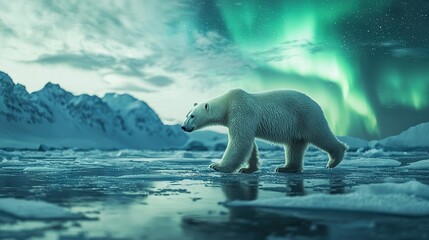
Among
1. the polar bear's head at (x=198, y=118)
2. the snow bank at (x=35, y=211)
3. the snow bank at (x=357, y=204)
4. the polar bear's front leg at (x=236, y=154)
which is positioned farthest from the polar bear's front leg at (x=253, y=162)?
the snow bank at (x=35, y=211)

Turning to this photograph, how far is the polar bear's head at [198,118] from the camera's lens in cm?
1136

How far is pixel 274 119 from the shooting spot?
11195 mm

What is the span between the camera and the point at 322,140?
37.8 feet

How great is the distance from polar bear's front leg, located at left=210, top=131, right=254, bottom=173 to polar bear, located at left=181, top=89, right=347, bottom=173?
250 millimetres

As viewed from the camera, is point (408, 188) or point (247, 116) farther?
point (247, 116)

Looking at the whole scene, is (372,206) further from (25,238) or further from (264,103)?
(264,103)

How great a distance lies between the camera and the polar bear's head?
37.3 ft

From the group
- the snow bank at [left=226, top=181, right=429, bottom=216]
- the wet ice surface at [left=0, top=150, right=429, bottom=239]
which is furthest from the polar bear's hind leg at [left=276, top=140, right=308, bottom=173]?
the snow bank at [left=226, top=181, right=429, bottom=216]

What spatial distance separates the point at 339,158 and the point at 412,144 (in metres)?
130

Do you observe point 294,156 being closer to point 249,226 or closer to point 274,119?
point 274,119

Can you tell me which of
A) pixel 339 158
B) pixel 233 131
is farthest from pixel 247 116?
pixel 339 158

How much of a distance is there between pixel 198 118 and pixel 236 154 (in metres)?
1.61

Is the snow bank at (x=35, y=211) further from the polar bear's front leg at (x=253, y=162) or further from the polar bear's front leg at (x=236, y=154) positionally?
the polar bear's front leg at (x=253, y=162)

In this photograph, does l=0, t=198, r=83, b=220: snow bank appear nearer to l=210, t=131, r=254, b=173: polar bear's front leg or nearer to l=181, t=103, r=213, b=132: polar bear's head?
l=210, t=131, r=254, b=173: polar bear's front leg
